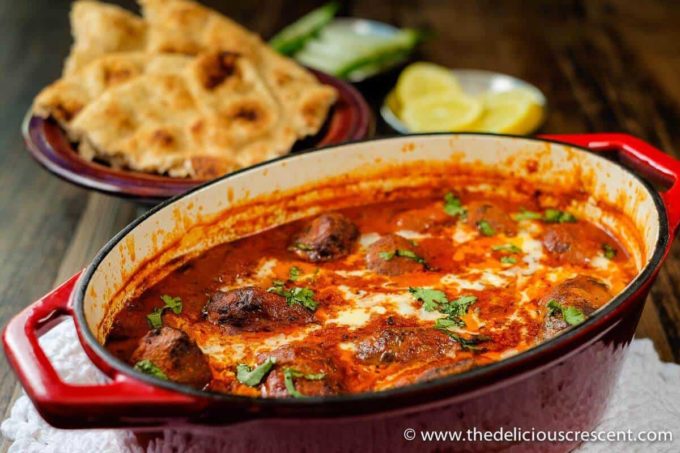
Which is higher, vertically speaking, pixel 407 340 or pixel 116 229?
pixel 407 340

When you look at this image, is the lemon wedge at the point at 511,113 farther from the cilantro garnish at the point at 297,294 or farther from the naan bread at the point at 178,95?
the cilantro garnish at the point at 297,294

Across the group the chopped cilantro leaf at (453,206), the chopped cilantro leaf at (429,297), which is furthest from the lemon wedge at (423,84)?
the chopped cilantro leaf at (429,297)

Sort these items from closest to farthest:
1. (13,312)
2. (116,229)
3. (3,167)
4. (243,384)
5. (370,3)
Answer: (243,384), (13,312), (116,229), (3,167), (370,3)

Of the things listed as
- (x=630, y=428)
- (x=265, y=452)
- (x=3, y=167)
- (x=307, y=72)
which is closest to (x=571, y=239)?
(x=630, y=428)

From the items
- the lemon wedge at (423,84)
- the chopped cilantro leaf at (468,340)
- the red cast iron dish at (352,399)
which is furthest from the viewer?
the lemon wedge at (423,84)

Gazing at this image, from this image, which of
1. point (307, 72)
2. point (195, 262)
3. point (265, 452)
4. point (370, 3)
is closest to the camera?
point (265, 452)

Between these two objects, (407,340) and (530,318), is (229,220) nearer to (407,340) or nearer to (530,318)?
(407,340)
